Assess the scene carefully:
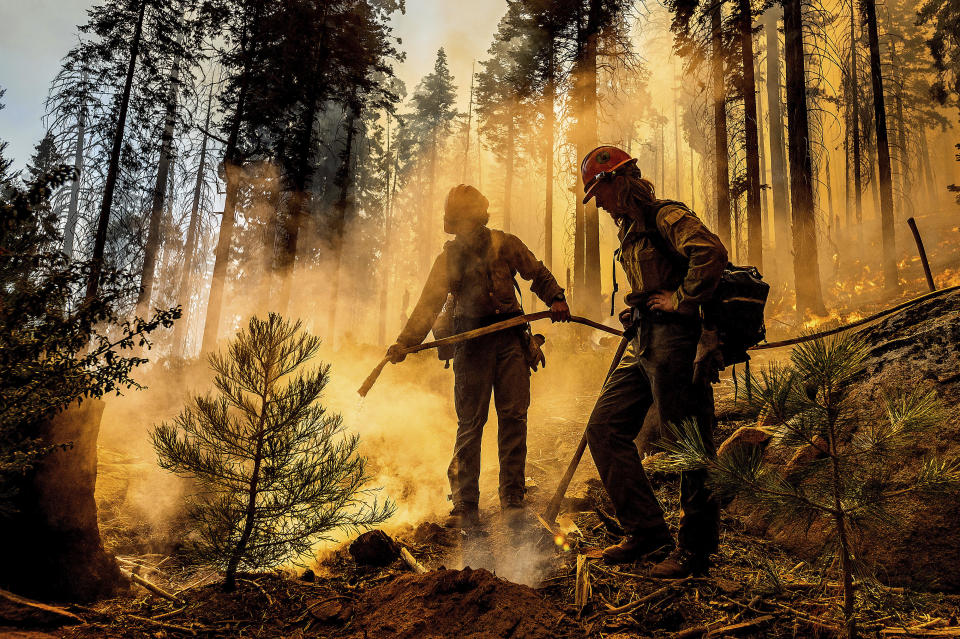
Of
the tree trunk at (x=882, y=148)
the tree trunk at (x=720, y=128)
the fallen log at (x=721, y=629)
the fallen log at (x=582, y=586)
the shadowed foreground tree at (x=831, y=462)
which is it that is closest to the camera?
the shadowed foreground tree at (x=831, y=462)

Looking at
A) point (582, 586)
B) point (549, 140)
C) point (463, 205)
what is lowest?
point (582, 586)

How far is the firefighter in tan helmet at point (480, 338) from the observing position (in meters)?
4.01

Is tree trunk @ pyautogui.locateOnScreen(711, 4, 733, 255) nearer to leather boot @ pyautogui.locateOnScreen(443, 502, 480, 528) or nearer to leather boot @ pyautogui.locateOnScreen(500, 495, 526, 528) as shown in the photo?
leather boot @ pyautogui.locateOnScreen(500, 495, 526, 528)

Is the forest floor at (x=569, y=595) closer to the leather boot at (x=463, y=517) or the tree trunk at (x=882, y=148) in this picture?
the leather boot at (x=463, y=517)

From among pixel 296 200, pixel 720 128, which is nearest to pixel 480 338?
pixel 296 200

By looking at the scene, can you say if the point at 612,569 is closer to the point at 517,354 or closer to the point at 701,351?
the point at 701,351

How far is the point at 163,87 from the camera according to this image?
14.4 m

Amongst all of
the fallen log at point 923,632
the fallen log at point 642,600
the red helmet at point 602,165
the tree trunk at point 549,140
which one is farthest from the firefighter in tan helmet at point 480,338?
the tree trunk at point 549,140

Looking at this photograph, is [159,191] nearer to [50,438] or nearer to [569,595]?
[50,438]

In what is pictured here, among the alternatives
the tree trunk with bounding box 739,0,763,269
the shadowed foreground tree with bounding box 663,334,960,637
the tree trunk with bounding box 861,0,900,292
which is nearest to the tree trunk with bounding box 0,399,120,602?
the shadowed foreground tree with bounding box 663,334,960,637

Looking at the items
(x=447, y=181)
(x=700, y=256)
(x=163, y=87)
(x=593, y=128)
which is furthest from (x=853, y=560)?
(x=447, y=181)

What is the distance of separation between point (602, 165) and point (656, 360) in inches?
53.3

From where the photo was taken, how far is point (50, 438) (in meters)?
2.86

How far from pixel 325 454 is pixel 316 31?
15.5 metres
